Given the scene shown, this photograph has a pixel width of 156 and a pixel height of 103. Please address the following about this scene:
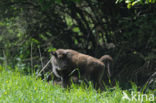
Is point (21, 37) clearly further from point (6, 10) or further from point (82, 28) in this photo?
point (82, 28)

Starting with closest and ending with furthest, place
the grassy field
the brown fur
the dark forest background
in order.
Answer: the grassy field → the brown fur → the dark forest background

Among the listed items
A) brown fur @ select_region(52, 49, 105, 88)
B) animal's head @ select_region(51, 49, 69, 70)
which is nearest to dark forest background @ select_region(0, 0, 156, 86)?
animal's head @ select_region(51, 49, 69, 70)

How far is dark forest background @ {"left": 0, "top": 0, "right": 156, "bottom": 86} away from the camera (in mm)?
8828

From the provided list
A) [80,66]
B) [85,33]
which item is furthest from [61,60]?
[85,33]

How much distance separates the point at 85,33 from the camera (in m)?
9.75

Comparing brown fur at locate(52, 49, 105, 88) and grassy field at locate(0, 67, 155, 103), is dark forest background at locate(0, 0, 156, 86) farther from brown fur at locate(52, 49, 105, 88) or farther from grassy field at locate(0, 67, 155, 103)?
grassy field at locate(0, 67, 155, 103)

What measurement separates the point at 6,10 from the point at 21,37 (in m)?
1.01

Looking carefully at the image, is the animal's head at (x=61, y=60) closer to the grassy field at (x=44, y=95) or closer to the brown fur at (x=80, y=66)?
the brown fur at (x=80, y=66)

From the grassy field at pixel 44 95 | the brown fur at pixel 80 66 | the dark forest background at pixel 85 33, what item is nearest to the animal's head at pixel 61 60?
the brown fur at pixel 80 66

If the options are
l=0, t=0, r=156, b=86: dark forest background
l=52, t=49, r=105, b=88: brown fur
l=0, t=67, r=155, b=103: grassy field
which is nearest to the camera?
l=0, t=67, r=155, b=103: grassy field

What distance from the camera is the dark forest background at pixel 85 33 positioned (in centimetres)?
883

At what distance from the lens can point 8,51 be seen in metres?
9.93

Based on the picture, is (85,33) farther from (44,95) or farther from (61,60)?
(44,95)

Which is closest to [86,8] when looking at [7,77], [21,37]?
[21,37]
